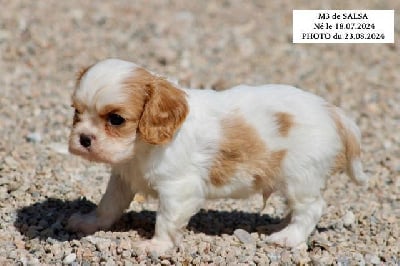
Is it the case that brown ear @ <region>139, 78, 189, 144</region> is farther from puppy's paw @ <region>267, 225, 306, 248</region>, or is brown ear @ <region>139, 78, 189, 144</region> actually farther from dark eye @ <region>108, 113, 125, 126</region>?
puppy's paw @ <region>267, 225, 306, 248</region>

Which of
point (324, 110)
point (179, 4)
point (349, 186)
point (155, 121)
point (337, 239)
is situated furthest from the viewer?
point (179, 4)

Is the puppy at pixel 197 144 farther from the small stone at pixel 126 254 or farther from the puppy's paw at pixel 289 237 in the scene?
the small stone at pixel 126 254

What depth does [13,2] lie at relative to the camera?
12.7 m

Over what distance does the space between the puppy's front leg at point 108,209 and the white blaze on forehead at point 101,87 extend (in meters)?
1.00

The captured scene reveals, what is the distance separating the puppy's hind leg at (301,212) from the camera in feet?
20.1

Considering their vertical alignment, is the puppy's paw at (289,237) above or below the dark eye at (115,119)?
below

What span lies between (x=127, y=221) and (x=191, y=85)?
14.2ft

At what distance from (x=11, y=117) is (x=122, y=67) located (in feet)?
12.1

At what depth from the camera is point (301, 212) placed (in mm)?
6254

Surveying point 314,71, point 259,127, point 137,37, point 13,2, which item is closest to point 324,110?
point 259,127

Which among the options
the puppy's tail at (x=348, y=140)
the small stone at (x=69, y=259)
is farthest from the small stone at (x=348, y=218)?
the small stone at (x=69, y=259)

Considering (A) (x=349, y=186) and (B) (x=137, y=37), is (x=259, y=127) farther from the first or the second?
(B) (x=137, y=37)


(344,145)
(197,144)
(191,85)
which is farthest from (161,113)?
(191,85)

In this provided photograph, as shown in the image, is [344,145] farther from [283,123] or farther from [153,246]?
[153,246]
